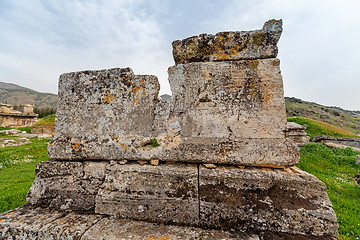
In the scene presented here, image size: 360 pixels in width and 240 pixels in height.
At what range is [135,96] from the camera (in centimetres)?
229

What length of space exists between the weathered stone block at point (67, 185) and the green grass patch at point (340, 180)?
153 inches

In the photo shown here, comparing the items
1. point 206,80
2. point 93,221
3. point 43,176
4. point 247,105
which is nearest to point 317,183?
point 247,105

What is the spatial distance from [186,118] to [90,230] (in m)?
1.51

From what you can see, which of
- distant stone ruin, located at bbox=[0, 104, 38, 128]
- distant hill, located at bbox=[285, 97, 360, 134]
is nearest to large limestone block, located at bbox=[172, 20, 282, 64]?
distant stone ruin, located at bbox=[0, 104, 38, 128]

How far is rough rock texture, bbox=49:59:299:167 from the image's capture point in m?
2.02

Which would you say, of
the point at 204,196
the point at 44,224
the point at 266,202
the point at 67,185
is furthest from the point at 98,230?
the point at 266,202

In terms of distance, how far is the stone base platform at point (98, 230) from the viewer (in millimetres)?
1647

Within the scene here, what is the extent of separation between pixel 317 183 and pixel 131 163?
204cm

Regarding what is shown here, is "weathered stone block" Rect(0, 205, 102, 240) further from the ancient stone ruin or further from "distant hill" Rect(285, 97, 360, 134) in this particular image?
"distant hill" Rect(285, 97, 360, 134)

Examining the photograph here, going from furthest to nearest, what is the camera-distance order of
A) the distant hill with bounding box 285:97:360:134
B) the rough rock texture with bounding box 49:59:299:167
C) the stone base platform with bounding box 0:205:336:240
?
1. the distant hill with bounding box 285:97:360:134
2. the rough rock texture with bounding box 49:59:299:167
3. the stone base platform with bounding box 0:205:336:240

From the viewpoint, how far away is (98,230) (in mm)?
1742

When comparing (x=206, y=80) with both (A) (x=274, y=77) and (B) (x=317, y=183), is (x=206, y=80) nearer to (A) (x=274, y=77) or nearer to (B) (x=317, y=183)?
(A) (x=274, y=77)

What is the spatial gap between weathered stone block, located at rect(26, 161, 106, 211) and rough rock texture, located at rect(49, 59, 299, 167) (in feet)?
0.46

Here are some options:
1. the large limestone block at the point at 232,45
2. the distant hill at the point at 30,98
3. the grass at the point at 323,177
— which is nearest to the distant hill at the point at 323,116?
the grass at the point at 323,177
